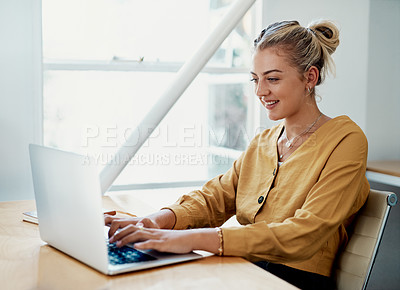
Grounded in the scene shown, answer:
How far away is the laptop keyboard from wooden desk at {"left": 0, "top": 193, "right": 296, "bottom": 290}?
4 centimetres

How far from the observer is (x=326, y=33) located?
1417 millimetres

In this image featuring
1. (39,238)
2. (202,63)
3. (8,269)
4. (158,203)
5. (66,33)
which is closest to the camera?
(8,269)

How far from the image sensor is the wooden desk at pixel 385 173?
79.4 inches

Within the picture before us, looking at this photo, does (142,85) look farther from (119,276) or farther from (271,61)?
(119,276)

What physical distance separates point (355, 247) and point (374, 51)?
1607 millimetres

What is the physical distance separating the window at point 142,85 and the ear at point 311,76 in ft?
3.03

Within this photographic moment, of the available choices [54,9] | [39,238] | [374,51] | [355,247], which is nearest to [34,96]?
[54,9]

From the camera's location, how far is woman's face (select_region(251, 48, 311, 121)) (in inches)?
53.1

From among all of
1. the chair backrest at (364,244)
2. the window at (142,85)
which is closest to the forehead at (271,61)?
the chair backrest at (364,244)

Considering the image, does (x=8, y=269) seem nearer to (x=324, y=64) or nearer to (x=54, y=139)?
(x=324, y=64)

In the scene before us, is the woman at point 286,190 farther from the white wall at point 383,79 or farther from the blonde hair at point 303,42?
the white wall at point 383,79

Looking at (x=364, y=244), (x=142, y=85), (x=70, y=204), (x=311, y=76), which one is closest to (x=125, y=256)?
(x=70, y=204)

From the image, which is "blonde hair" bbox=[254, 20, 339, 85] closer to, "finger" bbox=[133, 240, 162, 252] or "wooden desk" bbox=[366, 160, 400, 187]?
"finger" bbox=[133, 240, 162, 252]

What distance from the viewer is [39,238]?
119 centimetres
